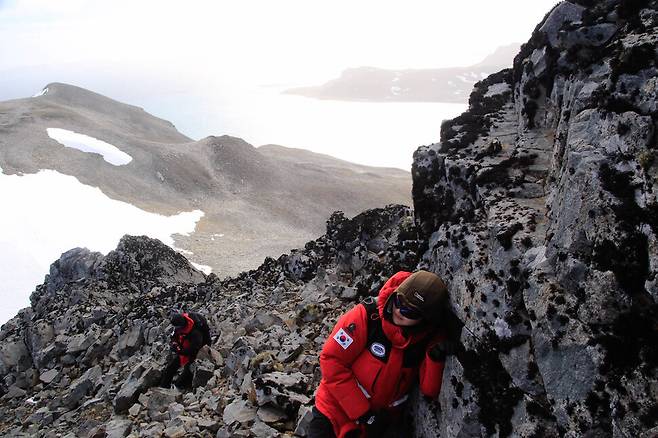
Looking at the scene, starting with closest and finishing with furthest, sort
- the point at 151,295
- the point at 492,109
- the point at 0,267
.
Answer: the point at 492,109
the point at 151,295
the point at 0,267

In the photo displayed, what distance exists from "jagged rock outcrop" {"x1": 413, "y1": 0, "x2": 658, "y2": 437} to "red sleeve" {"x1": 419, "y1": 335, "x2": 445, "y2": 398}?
0.22m

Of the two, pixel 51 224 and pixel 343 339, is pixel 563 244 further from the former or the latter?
pixel 51 224

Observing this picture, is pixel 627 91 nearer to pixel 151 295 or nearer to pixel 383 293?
pixel 383 293

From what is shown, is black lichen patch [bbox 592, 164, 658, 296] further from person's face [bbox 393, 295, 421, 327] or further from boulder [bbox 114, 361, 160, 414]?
boulder [bbox 114, 361, 160, 414]

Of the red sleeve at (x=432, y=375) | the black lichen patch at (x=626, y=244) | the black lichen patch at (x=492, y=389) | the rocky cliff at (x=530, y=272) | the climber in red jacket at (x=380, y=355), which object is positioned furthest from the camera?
the red sleeve at (x=432, y=375)

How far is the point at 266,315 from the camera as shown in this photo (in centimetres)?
1756

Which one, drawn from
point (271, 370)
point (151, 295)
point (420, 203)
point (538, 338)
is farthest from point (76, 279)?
point (538, 338)

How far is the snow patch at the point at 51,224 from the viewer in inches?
1903

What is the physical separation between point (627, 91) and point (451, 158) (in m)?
3.56

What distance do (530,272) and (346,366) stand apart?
3.23 meters

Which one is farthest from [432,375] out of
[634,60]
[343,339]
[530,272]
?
[634,60]

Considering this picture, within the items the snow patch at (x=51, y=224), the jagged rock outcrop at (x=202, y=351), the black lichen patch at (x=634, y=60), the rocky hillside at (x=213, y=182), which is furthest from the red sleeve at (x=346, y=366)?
the rocky hillside at (x=213, y=182)

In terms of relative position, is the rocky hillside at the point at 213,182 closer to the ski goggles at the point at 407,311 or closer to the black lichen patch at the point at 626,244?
the ski goggles at the point at 407,311

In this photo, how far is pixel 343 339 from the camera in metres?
7.53
